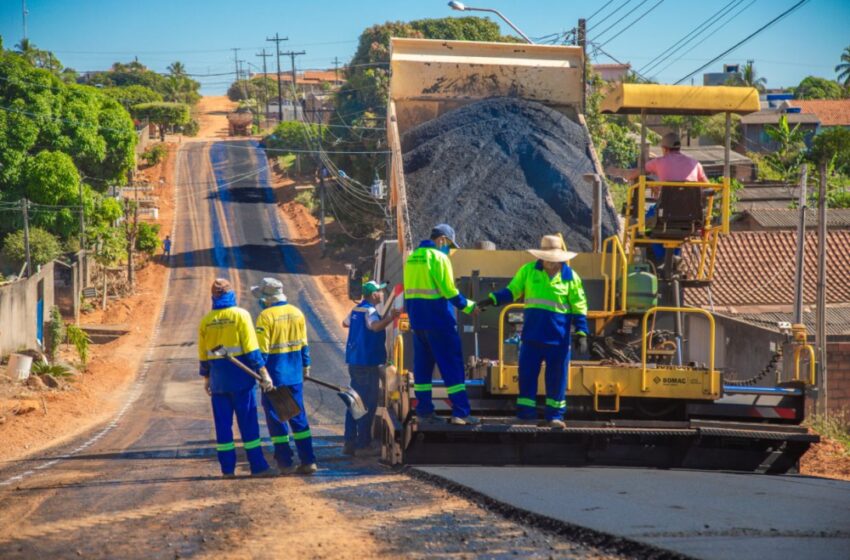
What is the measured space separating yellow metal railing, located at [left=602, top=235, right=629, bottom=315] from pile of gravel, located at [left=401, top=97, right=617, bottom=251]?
1.59m

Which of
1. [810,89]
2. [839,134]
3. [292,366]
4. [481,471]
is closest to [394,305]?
[292,366]

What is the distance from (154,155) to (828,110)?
43.4 meters

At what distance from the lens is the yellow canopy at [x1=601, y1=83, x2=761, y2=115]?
374 inches

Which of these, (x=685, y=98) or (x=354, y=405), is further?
(x=354, y=405)

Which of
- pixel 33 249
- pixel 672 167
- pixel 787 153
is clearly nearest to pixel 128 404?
pixel 672 167

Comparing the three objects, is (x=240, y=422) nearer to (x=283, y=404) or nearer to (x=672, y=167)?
(x=283, y=404)

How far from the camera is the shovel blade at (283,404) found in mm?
9570

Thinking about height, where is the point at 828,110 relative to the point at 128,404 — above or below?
above

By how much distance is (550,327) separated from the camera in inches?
340

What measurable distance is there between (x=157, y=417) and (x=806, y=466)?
9910 millimetres

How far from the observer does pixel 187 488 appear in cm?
827

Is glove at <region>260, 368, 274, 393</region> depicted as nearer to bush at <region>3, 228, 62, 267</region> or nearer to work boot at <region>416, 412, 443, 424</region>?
work boot at <region>416, 412, 443, 424</region>

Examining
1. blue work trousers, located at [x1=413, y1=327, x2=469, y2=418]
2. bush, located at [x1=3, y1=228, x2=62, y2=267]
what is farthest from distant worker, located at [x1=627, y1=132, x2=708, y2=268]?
bush, located at [x1=3, y1=228, x2=62, y2=267]

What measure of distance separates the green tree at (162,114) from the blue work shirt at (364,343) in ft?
237
